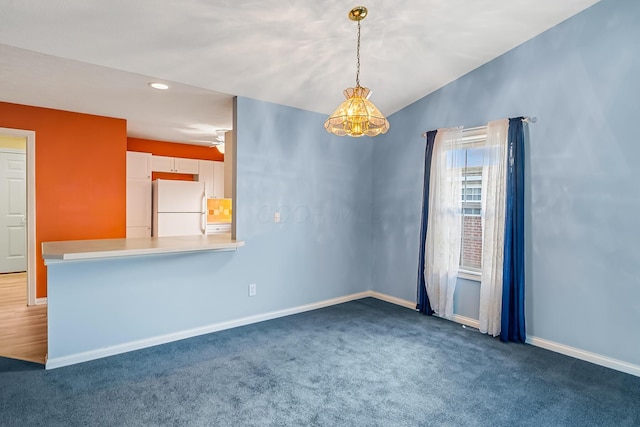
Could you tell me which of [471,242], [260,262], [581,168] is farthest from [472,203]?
[260,262]

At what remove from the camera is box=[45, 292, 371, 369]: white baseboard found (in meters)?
2.65

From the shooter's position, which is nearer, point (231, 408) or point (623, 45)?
point (231, 408)

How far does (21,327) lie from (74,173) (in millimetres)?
1797

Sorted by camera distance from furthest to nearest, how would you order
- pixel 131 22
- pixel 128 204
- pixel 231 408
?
pixel 128 204
pixel 131 22
pixel 231 408

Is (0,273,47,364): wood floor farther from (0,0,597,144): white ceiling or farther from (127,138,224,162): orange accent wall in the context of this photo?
(127,138,224,162): orange accent wall

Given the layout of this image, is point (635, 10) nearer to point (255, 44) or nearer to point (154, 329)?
point (255, 44)

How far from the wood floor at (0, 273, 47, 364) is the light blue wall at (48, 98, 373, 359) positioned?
1.55 ft

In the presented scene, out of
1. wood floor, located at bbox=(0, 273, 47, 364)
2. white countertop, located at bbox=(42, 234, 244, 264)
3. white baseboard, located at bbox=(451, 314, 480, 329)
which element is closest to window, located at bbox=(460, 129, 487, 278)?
white baseboard, located at bbox=(451, 314, 480, 329)

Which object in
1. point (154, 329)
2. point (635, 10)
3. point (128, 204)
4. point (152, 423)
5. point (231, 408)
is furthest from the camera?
point (128, 204)

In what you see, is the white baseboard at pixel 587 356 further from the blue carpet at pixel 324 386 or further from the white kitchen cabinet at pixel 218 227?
the white kitchen cabinet at pixel 218 227

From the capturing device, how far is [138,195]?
507 centimetres

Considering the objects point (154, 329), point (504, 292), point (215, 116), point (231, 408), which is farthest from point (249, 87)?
point (504, 292)

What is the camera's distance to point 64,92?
3.36 m

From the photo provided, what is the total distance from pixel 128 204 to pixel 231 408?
3.86 m
